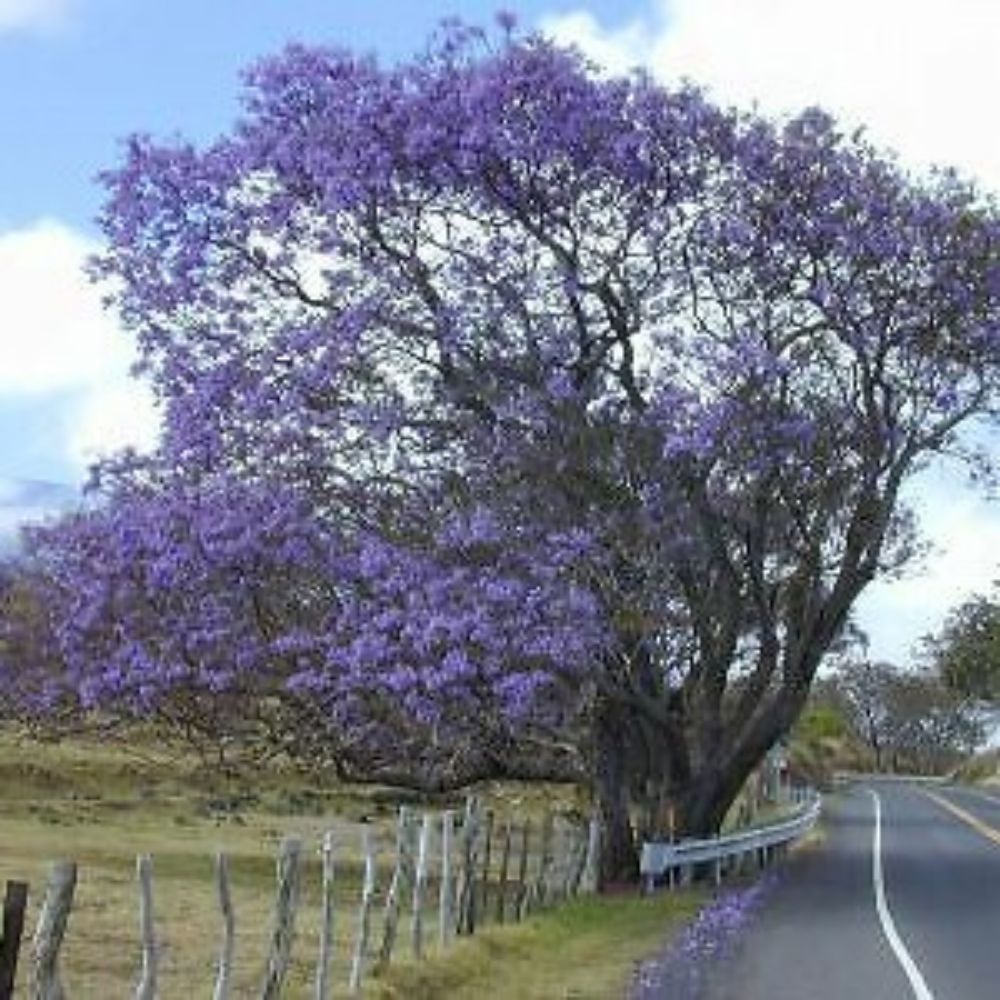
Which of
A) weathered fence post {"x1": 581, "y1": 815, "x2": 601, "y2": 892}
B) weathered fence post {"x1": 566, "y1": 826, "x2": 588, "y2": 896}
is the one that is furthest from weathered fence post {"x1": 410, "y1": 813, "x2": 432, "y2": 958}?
weathered fence post {"x1": 581, "y1": 815, "x2": 601, "y2": 892}

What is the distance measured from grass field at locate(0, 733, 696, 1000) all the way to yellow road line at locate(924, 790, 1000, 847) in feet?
33.6

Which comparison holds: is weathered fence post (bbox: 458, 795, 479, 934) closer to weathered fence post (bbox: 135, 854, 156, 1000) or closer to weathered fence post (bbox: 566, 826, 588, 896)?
weathered fence post (bbox: 566, 826, 588, 896)

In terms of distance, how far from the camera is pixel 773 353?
27312 millimetres

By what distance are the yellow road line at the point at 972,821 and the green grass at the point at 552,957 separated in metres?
21.2

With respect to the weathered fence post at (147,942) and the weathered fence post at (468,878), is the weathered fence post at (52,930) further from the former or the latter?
the weathered fence post at (468,878)

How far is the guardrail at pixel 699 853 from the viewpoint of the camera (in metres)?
27.4

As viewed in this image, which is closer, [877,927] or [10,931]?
[10,931]

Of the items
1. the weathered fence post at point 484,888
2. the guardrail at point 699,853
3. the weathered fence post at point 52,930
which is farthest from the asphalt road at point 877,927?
the weathered fence post at point 52,930

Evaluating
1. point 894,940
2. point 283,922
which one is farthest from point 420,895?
A: point 894,940

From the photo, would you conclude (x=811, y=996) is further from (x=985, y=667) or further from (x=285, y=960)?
(x=985, y=667)

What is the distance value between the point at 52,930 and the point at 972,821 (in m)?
47.5

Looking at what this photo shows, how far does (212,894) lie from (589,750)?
6.82 meters

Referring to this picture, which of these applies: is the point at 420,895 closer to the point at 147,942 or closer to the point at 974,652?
the point at 147,942

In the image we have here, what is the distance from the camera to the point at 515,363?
2705cm
